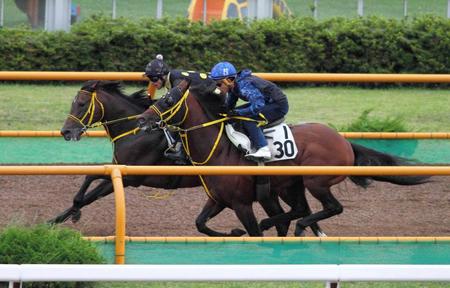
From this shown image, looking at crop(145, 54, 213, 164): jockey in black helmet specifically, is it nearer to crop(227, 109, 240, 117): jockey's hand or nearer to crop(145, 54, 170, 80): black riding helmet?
crop(145, 54, 170, 80): black riding helmet

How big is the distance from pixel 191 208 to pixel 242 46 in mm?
Result: 5945

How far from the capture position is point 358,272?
17.7 feet

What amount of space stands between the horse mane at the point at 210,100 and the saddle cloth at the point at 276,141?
0.14 metres

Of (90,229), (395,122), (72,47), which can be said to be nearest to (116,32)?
(72,47)

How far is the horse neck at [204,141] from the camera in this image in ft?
30.3

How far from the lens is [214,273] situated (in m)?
5.29

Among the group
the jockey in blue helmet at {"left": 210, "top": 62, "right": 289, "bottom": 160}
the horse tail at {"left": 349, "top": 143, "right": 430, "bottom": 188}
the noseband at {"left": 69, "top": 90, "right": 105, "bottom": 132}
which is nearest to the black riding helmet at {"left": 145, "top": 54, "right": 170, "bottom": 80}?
the noseband at {"left": 69, "top": 90, "right": 105, "bottom": 132}

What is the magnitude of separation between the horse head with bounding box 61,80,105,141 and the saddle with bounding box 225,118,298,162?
1.32 metres

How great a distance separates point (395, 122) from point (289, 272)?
23.3ft

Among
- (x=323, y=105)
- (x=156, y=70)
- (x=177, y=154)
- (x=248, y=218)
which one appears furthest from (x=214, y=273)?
(x=323, y=105)

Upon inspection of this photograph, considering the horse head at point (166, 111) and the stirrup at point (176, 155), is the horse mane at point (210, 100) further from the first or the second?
the stirrup at point (176, 155)

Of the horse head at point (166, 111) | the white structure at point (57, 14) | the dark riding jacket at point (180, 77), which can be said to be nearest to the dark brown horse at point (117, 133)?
the dark riding jacket at point (180, 77)

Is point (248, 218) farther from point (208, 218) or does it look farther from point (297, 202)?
point (297, 202)

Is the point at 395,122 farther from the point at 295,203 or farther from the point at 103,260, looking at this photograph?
the point at 103,260
